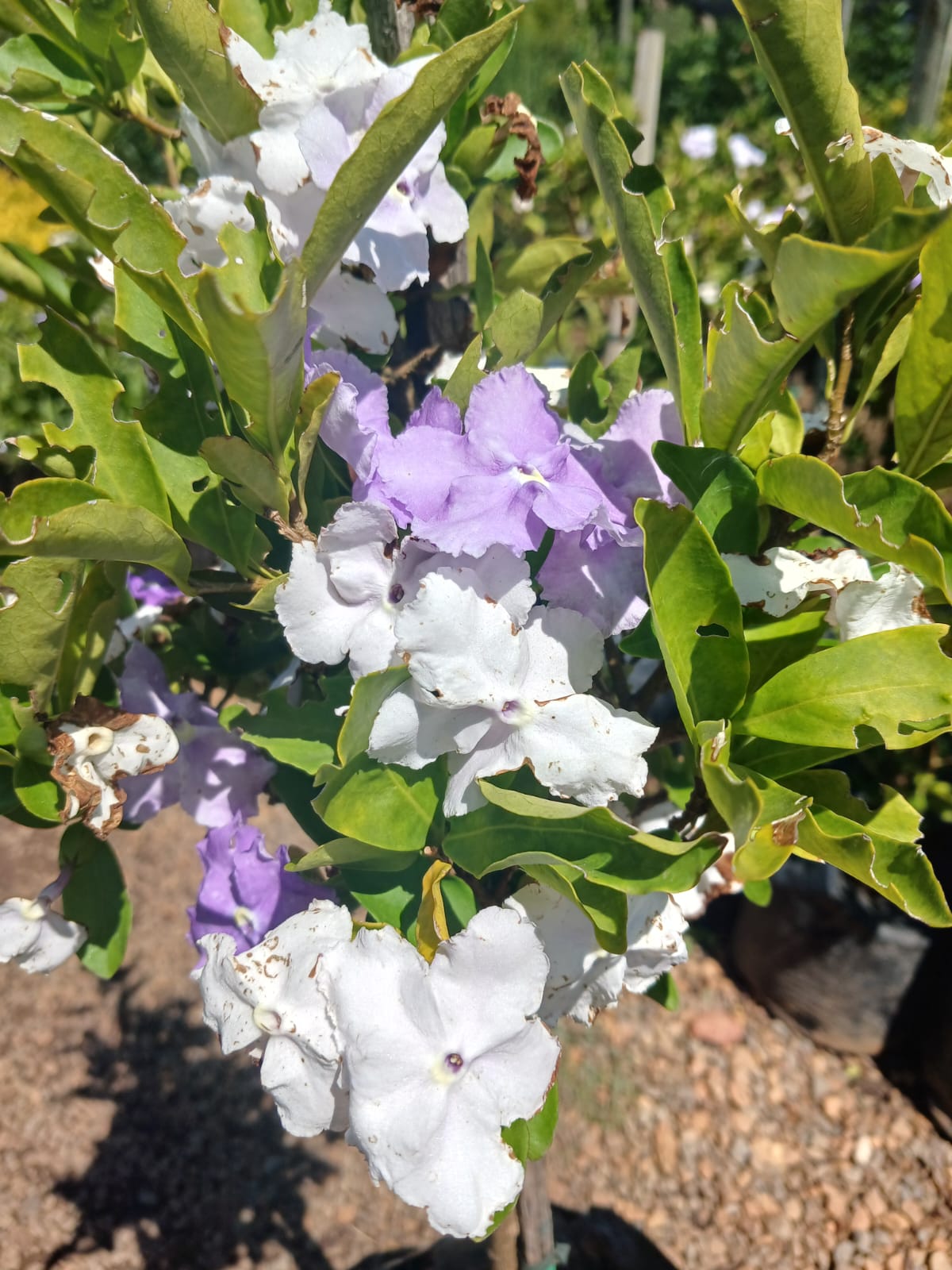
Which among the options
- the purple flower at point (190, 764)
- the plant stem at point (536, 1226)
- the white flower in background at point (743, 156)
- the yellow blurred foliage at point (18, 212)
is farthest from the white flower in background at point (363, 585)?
the yellow blurred foliage at point (18, 212)

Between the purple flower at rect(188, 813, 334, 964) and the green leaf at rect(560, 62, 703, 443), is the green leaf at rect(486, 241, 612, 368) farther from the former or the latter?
the purple flower at rect(188, 813, 334, 964)

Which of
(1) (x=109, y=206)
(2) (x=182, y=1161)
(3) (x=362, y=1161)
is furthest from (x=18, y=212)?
(1) (x=109, y=206)

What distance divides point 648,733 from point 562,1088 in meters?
2.18

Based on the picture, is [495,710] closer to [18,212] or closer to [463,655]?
[463,655]

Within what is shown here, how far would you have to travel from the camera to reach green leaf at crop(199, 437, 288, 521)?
23.0 inches

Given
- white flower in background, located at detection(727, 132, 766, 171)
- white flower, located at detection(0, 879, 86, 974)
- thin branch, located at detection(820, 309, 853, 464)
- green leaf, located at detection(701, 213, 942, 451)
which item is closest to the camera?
green leaf, located at detection(701, 213, 942, 451)

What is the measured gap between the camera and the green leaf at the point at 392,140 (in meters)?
0.51

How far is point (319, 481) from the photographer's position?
737mm

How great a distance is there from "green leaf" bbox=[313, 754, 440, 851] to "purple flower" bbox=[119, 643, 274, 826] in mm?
276

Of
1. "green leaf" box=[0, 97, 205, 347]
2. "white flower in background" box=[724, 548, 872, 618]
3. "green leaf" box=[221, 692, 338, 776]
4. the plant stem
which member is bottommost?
the plant stem

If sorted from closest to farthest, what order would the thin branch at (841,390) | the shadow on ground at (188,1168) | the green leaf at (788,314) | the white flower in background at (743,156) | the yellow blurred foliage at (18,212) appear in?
the green leaf at (788,314) → the thin branch at (841,390) → the shadow on ground at (188,1168) → the white flower in background at (743,156) → the yellow blurred foliage at (18,212)

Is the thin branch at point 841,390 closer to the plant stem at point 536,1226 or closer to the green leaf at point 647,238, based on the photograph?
the green leaf at point 647,238

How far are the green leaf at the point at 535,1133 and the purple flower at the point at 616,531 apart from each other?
36 cm

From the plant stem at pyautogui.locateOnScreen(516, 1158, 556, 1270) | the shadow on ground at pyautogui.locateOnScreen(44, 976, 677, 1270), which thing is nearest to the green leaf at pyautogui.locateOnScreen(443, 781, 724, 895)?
the plant stem at pyautogui.locateOnScreen(516, 1158, 556, 1270)
